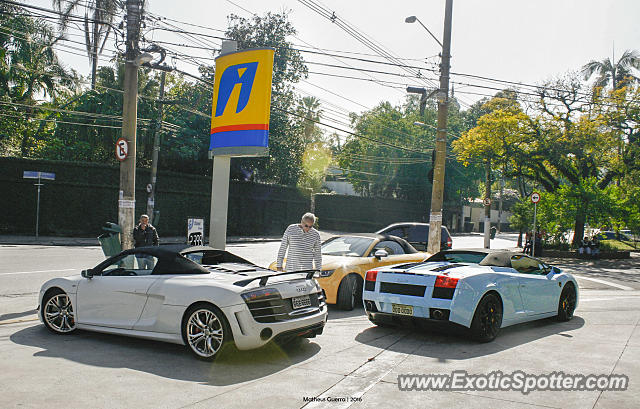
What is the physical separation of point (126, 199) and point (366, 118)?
49.9 metres

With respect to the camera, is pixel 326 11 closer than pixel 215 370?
No

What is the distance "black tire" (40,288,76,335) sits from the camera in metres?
7.04

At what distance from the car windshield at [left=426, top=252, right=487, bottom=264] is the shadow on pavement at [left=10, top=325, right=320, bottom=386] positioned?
8.99 ft

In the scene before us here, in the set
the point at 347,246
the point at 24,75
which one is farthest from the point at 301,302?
the point at 24,75

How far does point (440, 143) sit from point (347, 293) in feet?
28.0

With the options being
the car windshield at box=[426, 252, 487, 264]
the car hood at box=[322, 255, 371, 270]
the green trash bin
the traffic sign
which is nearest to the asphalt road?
the car hood at box=[322, 255, 371, 270]

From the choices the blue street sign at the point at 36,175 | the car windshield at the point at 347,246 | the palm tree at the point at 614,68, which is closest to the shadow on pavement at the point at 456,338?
the car windshield at the point at 347,246

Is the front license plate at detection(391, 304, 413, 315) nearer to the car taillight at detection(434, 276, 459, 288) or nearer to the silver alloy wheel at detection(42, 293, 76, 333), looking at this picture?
the car taillight at detection(434, 276, 459, 288)

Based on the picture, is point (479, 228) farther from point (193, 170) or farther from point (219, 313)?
point (219, 313)

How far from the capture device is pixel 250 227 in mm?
35531

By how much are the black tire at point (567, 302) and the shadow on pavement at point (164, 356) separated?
4521 millimetres

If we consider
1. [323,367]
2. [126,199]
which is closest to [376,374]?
[323,367]

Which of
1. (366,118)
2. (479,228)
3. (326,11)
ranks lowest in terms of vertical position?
(479,228)

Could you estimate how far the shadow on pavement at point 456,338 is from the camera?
263 inches
